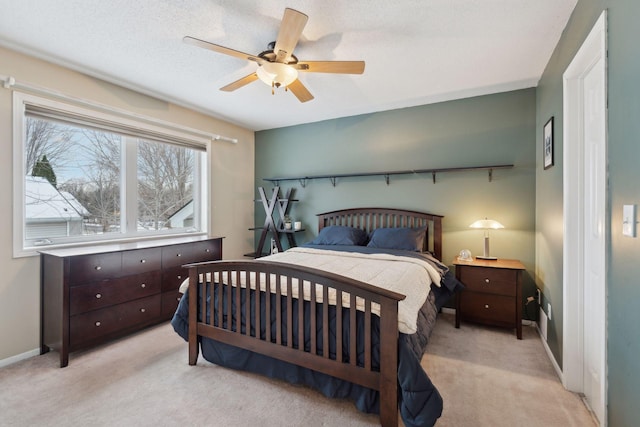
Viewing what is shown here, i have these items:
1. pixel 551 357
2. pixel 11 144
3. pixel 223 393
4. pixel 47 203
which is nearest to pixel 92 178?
pixel 47 203

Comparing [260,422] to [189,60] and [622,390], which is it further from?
[189,60]

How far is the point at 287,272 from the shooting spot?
188cm

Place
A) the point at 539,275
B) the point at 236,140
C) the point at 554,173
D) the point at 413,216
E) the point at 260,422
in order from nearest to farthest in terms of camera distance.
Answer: the point at 260,422 < the point at 554,173 < the point at 539,275 < the point at 413,216 < the point at 236,140

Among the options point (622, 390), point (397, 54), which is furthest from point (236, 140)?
point (622, 390)

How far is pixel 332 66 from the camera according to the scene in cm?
202

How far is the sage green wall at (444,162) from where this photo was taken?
304cm

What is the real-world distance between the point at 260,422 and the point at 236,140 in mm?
3678

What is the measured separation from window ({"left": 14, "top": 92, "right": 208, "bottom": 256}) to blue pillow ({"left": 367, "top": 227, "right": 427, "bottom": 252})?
248 cm

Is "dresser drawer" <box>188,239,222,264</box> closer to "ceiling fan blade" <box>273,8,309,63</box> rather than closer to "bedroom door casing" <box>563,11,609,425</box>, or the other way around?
"ceiling fan blade" <box>273,8,309,63</box>

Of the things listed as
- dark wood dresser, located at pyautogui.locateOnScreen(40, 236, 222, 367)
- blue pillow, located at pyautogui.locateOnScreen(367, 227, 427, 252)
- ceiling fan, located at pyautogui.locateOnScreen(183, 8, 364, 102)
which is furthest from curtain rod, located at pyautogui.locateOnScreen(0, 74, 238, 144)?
blue pillow, located at pyautogui.locateOnScreen(367, 227, 427, 252)

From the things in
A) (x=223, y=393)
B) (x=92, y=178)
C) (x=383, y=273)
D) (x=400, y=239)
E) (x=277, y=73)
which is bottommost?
(x=223, y=393)

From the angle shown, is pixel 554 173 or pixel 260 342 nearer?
pixel 260 342

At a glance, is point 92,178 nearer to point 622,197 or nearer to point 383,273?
point 383,273

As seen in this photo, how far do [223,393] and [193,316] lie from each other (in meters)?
0.61
